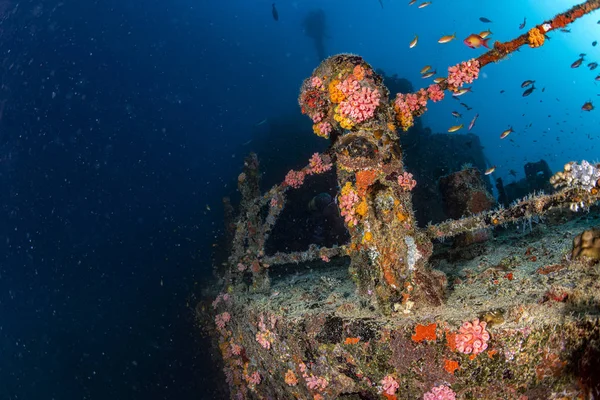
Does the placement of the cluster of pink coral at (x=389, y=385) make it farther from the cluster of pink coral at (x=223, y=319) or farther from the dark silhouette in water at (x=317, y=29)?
the dark silhouette in water at (x=317, y=29)

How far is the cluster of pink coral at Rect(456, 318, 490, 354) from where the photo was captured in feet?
9.47

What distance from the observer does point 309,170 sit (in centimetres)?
486

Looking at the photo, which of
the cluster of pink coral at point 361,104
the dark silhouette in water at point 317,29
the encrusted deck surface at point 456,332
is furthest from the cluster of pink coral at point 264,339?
the dark silhouette in water at point 317,29

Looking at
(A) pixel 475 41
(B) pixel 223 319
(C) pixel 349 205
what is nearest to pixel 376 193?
(C) pixel 349 205

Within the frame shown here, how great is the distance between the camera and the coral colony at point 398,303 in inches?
112

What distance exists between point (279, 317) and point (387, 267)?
171cm

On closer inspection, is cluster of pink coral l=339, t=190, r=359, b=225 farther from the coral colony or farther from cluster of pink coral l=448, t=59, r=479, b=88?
cluster of pink coral l=448, t=59, r=479, b=88

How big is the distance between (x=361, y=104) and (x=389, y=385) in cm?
281

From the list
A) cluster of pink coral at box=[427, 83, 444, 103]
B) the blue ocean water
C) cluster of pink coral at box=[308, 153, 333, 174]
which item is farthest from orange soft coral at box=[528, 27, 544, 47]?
the blue ocean water

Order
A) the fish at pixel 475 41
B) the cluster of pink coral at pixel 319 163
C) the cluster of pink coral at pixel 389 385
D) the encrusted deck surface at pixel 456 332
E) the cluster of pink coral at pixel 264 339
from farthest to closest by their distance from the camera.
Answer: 1. the fish at pixel 475 41
2. the cluster of pink coral at pixel 264 339
3. the cluster of pink coral at pixel 319 163
4. the cluster of pink coral at pixel 389 385
5. the encrusted deck surface at pixel 456 332

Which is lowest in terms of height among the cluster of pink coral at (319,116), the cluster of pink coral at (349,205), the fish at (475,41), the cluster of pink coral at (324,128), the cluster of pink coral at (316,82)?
the cluster of pink coral at (349,205)

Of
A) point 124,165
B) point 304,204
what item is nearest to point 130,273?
point 304,204

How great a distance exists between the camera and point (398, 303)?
3471mm

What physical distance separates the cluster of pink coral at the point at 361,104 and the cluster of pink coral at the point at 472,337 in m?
2.14
